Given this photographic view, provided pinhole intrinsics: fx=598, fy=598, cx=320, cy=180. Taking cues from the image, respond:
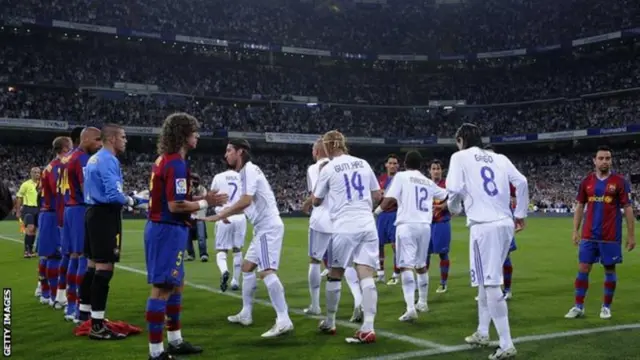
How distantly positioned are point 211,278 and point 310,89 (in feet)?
163

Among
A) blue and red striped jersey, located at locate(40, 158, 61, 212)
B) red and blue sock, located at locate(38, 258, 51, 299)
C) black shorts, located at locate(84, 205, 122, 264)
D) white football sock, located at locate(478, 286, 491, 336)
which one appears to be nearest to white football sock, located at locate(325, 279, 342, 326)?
white football sock, located at locate(478, 286, 491, 336)

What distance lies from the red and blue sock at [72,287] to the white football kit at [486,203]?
503cm

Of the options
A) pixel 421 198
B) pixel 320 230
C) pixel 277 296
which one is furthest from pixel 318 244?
pixel 421 198

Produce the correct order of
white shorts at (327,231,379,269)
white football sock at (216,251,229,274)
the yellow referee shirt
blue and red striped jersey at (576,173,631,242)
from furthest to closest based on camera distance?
1. the yellow referee shirt
2. white football sock at (216,251,229,274)
3. blue and red striped jersey at (576,173,631,242)
4. white shorts at (327,231,379,269)

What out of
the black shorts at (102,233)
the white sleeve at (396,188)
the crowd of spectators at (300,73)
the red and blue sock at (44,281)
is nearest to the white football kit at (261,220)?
the black shorts at (102,233)

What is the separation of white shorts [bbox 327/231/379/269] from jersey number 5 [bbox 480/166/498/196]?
146 cm

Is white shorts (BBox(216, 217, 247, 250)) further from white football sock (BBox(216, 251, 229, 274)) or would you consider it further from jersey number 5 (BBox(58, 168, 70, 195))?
jersey number 5 (BBox(58, 168, 70, 195))

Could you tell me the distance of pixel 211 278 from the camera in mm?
12641

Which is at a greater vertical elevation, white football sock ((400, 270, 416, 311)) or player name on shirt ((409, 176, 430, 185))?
player name on shirt ((409, 176, 430, 185))

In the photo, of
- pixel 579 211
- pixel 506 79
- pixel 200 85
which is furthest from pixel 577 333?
pixel 506 79

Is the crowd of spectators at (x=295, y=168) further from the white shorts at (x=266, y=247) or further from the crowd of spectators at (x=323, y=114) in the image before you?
the white shorts at (x=266, y=247)

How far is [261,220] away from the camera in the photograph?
7.46 meters

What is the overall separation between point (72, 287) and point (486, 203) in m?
5.57

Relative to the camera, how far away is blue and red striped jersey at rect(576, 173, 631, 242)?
8211 mm
